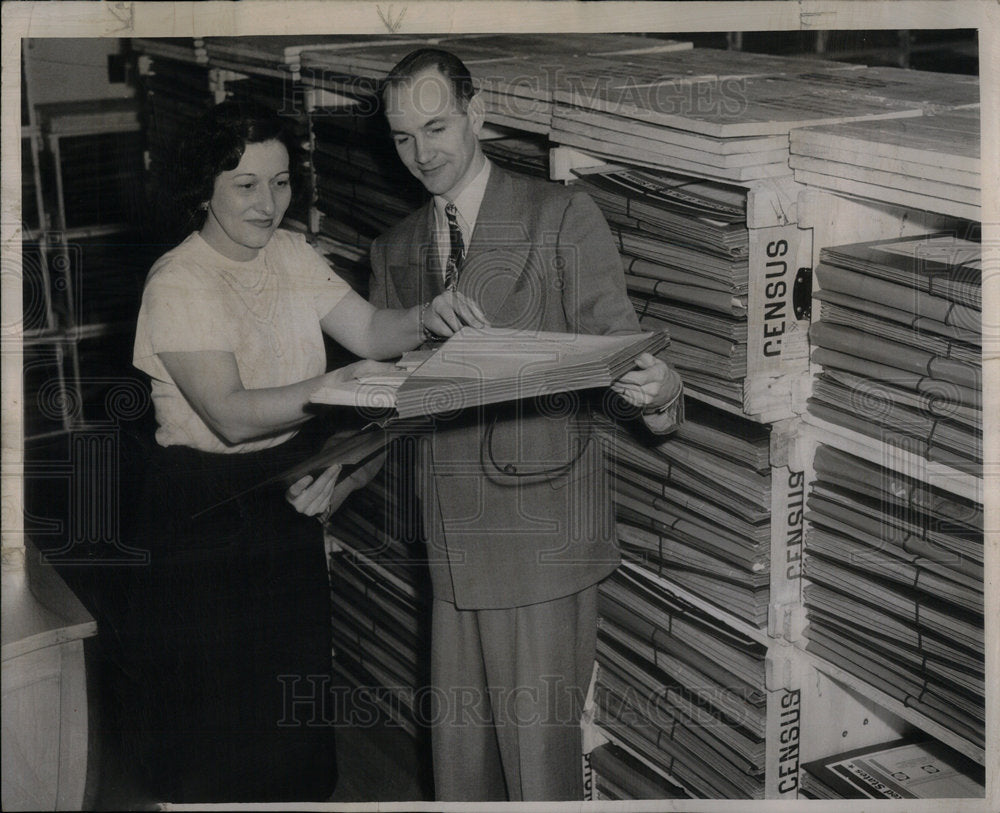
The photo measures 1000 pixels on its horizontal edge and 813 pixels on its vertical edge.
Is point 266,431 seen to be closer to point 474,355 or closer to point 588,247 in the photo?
point 474,355

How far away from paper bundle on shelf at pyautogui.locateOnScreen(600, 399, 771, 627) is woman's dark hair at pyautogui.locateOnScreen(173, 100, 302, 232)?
80 centimetres

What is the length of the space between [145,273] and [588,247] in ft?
2.57

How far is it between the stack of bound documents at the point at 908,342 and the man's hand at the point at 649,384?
0.85 ft

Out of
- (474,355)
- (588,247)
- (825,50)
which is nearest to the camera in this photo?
(474,355)

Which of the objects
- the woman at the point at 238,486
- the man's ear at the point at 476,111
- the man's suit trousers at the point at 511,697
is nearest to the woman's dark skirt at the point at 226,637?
the woman at the point at 238,486

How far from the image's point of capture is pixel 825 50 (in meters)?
2.31

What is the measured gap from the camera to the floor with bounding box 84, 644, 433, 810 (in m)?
2.31

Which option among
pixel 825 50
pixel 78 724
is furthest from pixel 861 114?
pixel 78 724

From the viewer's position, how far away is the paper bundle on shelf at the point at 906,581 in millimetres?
2135

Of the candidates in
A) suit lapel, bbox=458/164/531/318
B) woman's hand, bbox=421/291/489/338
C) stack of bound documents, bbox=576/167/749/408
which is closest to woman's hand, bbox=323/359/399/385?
woman's hand, bbox=421/291/489/338

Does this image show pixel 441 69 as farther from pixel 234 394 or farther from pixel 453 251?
pixel 234 394

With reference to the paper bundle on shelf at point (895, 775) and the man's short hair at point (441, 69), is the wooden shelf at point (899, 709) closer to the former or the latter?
the paper bundle on shelf at point (895, 775)

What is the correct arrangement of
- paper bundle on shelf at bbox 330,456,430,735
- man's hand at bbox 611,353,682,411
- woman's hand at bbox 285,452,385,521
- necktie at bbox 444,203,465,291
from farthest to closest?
1. paper bundle on shelf at bbox 330,456,430,735
2. woman's hand at bbox 285,452,385,521
3. necktie at bbox 444,203,465,291
4. man's hand at bbox 611,353,682,411

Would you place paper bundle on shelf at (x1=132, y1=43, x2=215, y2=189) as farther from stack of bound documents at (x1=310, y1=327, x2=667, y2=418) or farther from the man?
stack of bound documents at (x1=310, y1=327, x2=667, y2=418)
